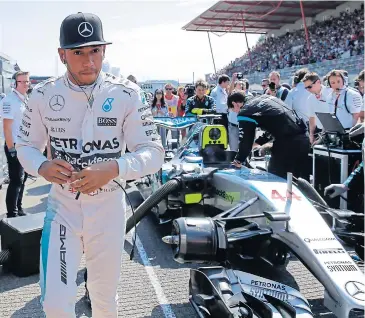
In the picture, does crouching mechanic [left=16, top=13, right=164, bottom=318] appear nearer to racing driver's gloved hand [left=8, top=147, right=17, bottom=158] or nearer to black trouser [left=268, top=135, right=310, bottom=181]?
black trouser [left=268, top=135, right=310, bottom=181]

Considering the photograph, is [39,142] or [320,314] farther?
[320,314]

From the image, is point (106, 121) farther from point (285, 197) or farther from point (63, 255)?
point (285, 197)

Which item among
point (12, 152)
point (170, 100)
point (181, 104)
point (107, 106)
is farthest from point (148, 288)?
point (181, 104)

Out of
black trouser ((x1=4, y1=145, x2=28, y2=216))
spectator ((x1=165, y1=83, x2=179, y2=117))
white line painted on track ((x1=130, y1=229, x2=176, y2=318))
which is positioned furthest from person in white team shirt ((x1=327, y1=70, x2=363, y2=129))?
spectator ((x1=165, y1=83, x2=179, y2=117))

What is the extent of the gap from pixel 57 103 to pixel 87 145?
0.25 meters

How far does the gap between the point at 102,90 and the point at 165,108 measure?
7418mm

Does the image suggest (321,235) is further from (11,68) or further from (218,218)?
(11,68)

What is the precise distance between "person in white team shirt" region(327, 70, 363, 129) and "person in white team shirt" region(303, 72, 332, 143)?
0.31 m

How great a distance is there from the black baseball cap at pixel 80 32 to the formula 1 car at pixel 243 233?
3.09 feet

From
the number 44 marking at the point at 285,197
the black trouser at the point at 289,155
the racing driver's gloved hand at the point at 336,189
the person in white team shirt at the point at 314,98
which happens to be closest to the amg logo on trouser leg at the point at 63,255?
the number 44 marking at the point at 285,197

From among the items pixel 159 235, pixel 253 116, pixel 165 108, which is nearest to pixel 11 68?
pixel 165 108

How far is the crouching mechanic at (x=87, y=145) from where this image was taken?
199 centimetres

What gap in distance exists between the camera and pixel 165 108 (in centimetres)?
948

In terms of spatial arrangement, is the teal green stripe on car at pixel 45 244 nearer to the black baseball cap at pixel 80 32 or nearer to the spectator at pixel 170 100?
the black baseball cap at pixel 80 32
